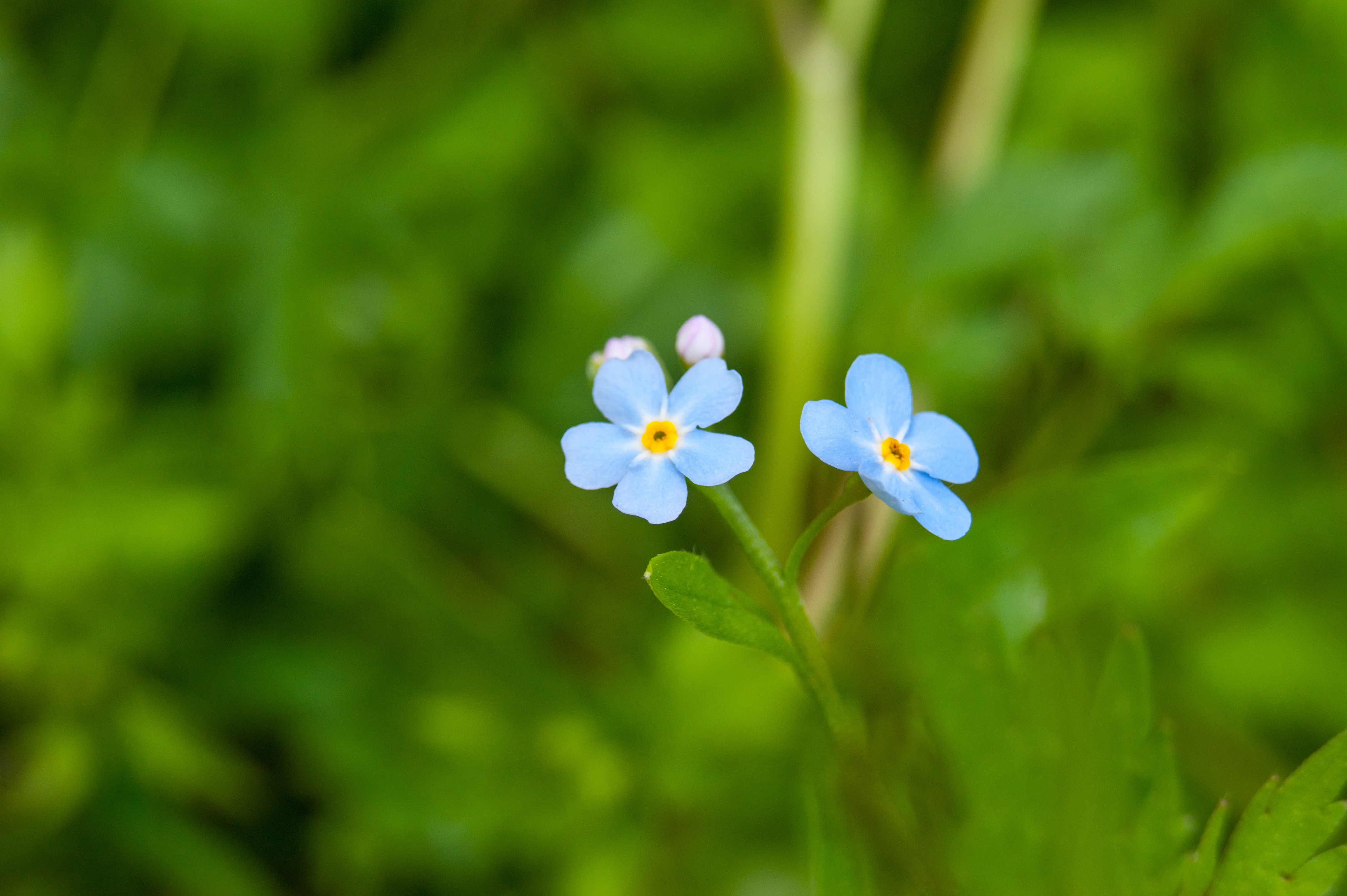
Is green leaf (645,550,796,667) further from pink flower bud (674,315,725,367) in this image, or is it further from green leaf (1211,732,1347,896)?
green leaf (1211,732,1347,896)

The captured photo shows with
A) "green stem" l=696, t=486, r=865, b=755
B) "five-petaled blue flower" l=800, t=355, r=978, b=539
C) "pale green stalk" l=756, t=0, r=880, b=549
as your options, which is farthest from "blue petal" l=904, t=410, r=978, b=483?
"pale green stalk" l=756, t=0, r=880, b=549

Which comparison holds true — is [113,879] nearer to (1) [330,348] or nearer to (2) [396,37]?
(1) [330,348]

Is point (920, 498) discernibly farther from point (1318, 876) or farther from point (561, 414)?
point (561, 414)

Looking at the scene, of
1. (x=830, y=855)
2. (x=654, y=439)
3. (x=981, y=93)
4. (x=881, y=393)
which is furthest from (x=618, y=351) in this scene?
(x=981, y=93)

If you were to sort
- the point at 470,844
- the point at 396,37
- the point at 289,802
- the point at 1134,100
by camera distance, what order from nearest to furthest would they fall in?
1. the point at 470,844
2. the point at 289,802
3. the point at 1134,100
4. the point at 396,37

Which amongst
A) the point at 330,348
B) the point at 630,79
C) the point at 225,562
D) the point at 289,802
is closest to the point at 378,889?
the point at 289,802

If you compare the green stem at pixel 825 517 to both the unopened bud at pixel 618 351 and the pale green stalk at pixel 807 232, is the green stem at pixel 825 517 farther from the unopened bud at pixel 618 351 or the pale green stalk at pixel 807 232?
the pale green stalk at pixel 807 232

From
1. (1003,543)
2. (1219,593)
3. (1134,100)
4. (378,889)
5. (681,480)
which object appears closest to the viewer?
(681,480)
